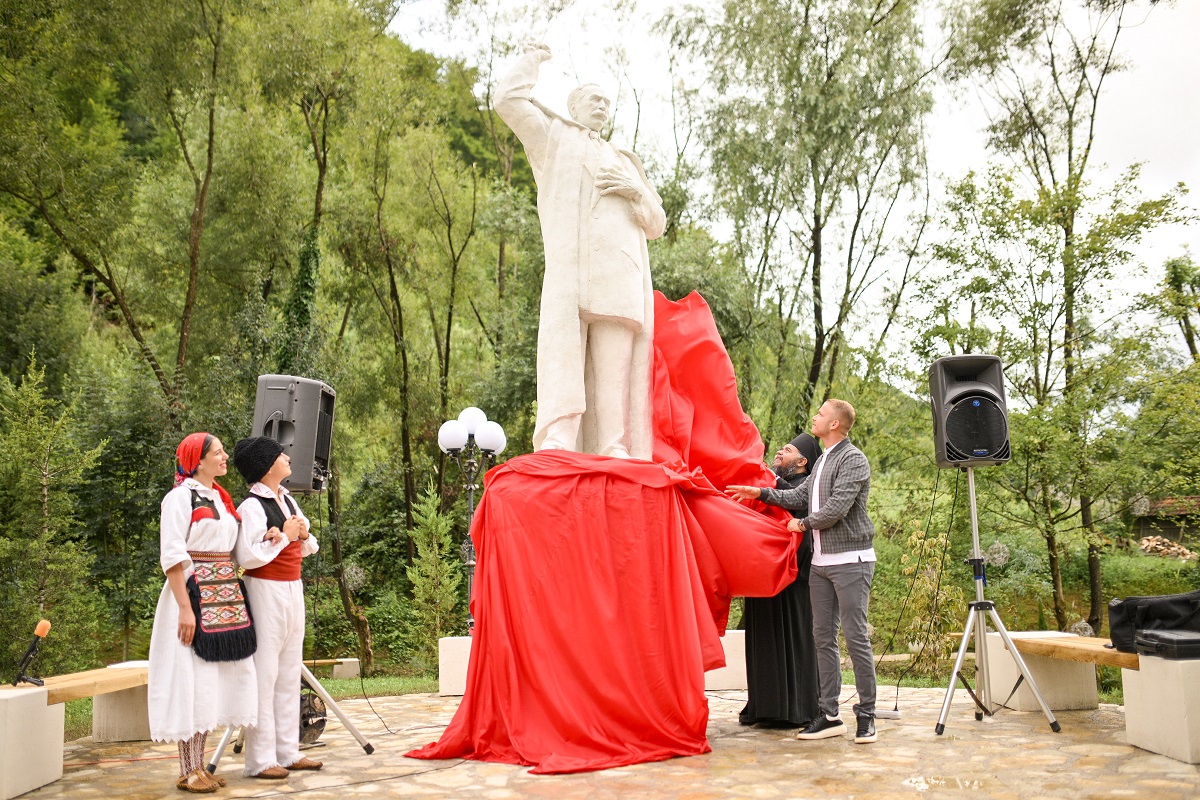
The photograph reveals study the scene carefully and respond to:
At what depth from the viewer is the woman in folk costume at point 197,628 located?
12.1 ft

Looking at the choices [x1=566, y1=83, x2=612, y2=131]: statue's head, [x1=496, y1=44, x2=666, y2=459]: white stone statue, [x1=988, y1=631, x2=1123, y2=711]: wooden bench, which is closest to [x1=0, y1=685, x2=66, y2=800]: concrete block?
[x1=496, y1=44, x2=666, y2=459]: white stone statue

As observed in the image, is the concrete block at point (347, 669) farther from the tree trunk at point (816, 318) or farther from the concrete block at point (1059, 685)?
the concrete block at point (1059, 685)

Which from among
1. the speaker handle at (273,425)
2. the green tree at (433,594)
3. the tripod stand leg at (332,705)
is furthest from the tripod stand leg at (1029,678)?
the green tree at (433,594)

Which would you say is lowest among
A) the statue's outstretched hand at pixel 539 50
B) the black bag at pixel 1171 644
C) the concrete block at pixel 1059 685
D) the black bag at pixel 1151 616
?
the concrete block at pixel 1059 685

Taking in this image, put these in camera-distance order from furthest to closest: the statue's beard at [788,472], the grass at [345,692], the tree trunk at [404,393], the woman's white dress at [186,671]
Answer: the tree trunk at [404,393] → the grass at [345,692] → the statue's beard at [788,472] → the woman's white dress at [186,671]

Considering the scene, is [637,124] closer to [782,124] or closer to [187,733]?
[782,124]

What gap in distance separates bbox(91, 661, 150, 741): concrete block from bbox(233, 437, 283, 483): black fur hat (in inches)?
78.6

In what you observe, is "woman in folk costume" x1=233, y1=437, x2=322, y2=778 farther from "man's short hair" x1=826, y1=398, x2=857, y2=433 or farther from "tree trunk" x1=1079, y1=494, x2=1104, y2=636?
"tree trunk" x1=1079, y1=494, x2=1104, y2=636

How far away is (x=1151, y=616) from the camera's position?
13.6ft

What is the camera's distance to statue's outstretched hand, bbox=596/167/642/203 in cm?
503

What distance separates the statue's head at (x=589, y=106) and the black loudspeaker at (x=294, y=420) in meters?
2.05

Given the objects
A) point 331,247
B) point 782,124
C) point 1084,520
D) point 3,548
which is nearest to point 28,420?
point 3,548

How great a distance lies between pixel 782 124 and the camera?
13320 millimetres

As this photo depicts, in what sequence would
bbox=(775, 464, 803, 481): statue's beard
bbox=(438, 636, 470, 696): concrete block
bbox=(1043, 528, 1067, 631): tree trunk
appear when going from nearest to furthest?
bbox=(775, 464, 803, 481): statue's beard
bbox=(438, 636, 470, 696): concrete block
bbox=(1043, 528, 1067, 631): tree trunk
